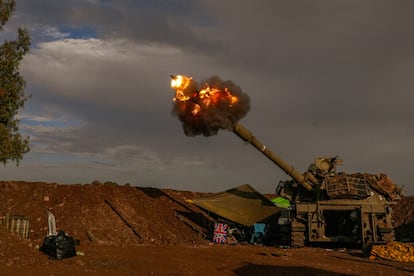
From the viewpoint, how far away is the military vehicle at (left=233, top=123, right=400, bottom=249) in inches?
926

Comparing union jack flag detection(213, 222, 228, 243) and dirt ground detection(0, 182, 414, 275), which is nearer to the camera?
dirt ground detection(0, 182, 414, 275)

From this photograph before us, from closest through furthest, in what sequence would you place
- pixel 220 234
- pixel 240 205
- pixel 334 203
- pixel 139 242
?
pixel 139 242
pixel 334 203
pixel 220 234
pixel 240 205

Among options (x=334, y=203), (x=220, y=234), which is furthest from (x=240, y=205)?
(x=334, y=203)

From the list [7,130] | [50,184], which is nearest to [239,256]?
[7,130]

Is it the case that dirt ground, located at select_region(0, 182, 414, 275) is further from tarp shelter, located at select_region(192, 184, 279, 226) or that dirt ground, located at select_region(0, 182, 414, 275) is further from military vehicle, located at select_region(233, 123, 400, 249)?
tarp shelter, located at select_region(192, 184, 279, 226)

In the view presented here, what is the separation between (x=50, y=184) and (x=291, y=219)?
13979mm

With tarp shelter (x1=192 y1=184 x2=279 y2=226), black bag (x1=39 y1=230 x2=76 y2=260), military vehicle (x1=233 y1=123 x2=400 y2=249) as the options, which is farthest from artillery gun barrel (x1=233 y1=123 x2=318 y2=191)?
black bag (x1=39 y1=230 x2=76 y2=260)

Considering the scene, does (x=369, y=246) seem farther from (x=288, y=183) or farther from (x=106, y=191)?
(x=106, y=191)

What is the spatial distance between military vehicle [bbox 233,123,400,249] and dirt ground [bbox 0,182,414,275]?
1.20 metres

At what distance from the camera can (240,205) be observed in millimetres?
27234

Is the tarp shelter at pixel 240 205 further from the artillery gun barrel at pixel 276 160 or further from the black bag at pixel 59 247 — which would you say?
the black bag at pixel 59 247

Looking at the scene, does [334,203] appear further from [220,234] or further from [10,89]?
[10,89]

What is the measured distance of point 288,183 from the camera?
25234mm

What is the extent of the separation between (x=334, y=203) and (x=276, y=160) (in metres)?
3.68
